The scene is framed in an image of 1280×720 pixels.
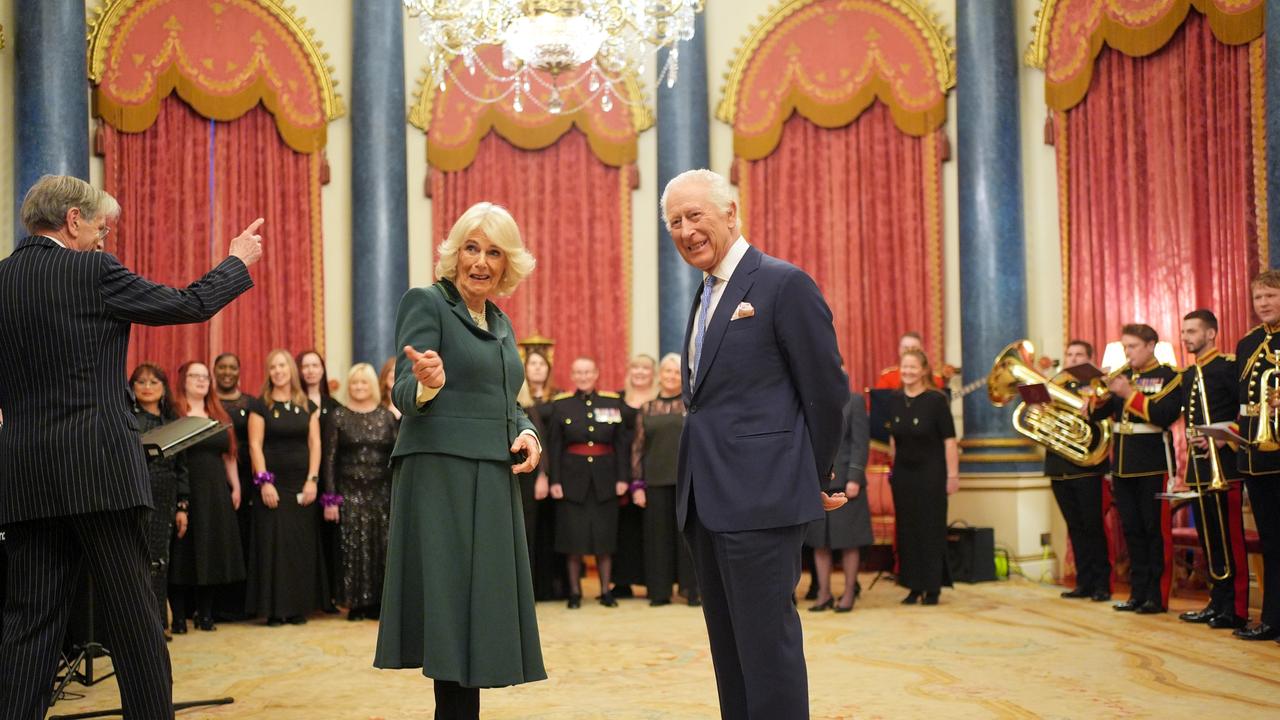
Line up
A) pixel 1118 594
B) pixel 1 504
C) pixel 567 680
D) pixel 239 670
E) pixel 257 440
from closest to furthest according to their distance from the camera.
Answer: pixel 1 504
pixel 567 680
pixel 239 670
pixel 257 440
pixel 1118 594

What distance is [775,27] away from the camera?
9.25 m

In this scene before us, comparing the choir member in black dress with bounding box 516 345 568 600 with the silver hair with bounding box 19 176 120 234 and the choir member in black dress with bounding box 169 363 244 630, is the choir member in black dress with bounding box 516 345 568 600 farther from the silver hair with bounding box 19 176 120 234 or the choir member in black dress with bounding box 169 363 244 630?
the silver hair with bounding box 19 176 120 234

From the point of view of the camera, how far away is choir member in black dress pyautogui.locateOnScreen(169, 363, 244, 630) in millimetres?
6188

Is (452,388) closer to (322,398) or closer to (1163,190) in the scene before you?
(322,398)

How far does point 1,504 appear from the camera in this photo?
283 centimetres

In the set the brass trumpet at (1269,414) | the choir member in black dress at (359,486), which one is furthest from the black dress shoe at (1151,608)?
the choir member in black dress at (359,486)

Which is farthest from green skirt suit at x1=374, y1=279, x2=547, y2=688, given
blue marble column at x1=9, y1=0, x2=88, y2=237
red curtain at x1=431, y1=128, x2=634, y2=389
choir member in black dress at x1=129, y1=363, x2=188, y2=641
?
red curtain at x1=431, y1=128, x2=634, y2=389

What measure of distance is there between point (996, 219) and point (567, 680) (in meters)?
5.11

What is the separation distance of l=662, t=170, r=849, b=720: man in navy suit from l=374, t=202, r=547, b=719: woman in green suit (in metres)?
0.48

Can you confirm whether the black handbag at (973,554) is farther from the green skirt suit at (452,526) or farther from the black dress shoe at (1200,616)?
the green skirt suit at (452,526)

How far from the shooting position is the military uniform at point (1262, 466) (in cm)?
523

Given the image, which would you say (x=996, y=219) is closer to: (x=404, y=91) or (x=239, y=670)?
(x=404, y=91)

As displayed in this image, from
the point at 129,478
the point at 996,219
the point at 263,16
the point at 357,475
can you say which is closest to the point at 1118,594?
the point at 996,219

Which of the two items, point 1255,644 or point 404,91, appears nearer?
point 1255,644
